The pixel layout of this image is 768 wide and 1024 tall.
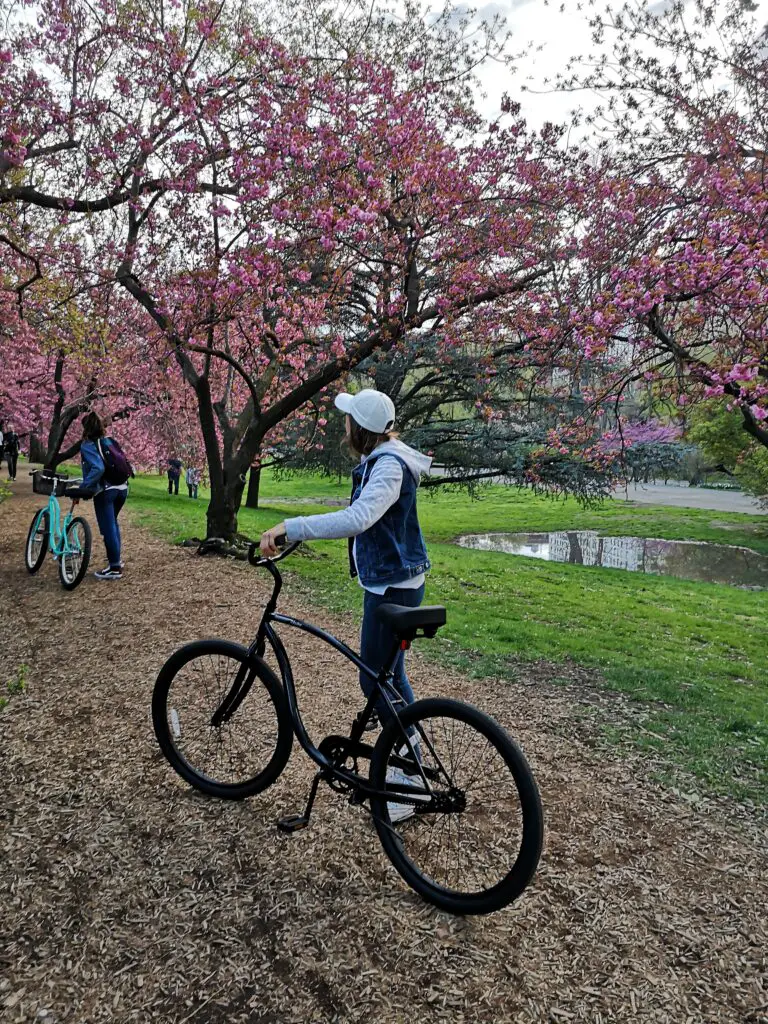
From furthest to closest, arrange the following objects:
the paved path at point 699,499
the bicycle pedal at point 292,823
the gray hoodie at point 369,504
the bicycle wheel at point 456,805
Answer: the paved path at point 699,499 < the bicycle pedal at point 292,823 < the gray hoodie at point 369,504 < the bicycle wheel at point 456,805

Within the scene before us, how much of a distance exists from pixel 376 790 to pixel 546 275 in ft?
25.4

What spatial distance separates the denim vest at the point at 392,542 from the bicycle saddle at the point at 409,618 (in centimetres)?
34

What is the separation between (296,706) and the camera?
2.92m

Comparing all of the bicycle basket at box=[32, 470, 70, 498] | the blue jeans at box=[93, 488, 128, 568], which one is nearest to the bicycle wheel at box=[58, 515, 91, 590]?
the blue jeans at box=[93, 488, 128, 568]

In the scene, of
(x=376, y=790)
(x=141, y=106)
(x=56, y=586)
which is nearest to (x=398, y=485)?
(x=376, y=790)

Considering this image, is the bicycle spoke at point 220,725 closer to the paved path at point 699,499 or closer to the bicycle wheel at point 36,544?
the bicycle wheel at point 36,544

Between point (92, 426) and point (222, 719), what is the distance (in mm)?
5184

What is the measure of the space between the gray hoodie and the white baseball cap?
9cm

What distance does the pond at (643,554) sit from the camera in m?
16.7

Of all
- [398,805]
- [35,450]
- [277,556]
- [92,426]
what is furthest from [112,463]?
[35,450]

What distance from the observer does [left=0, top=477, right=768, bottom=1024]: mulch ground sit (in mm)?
2139

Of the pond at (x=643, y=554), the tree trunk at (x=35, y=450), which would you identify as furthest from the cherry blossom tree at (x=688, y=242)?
the tree trunk at (x=35, y=450)

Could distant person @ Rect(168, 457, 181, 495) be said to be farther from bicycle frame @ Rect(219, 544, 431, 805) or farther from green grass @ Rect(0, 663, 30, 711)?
bicycle frame @ Rect(219, 544, 431, 805)

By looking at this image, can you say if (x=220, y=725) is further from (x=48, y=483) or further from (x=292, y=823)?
(x=48, y=483)
